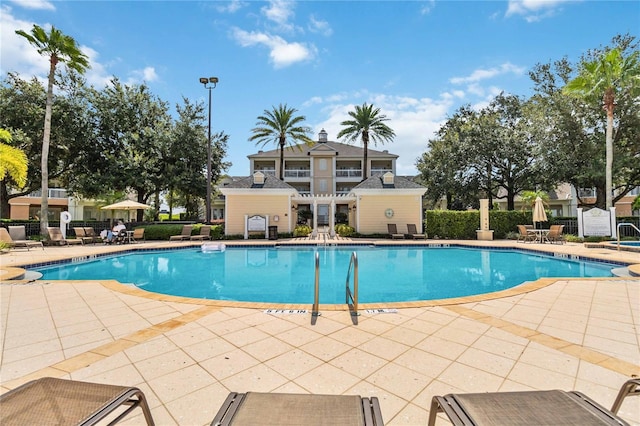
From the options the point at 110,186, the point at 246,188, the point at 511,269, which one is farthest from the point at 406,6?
the point at 110,186

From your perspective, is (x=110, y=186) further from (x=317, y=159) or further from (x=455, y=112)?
(x=455, y=112)

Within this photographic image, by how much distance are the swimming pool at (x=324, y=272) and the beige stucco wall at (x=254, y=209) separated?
5215 millimetres

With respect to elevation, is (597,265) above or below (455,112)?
below

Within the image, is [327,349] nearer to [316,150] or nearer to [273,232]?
[273,232]

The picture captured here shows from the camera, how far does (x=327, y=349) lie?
10.6ft

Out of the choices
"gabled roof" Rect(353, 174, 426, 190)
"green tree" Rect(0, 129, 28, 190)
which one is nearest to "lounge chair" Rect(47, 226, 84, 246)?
"green tree" Rect(0, 129, 28, 190)

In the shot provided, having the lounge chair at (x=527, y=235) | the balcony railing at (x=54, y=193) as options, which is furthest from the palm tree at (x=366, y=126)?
the balcony railing at (x=54, y=193)

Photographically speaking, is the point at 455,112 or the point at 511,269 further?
the point at 455,112

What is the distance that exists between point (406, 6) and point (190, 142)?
702 inches

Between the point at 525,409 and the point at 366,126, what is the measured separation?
2626cm

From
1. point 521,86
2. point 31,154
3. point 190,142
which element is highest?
point 521,86

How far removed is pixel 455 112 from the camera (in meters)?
28.9

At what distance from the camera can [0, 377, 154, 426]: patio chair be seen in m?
1.35

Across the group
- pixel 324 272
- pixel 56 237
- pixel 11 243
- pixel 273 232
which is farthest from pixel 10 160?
pixel 324 272
